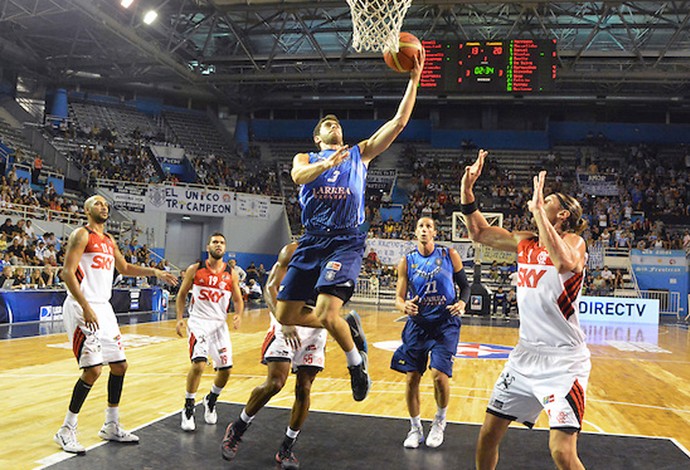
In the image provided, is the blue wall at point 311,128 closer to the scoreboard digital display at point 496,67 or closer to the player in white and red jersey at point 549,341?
the scoreboard digital display at point 496,67

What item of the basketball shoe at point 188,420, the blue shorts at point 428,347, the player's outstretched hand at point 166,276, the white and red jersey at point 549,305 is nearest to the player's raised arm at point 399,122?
the white and red jersey at point 549,305

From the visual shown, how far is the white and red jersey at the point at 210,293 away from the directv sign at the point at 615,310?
55.7 feet

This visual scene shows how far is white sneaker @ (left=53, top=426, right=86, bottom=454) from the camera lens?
494 centimetres

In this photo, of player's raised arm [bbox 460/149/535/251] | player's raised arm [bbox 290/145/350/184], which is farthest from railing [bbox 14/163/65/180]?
player's raised arm [bbox 460/149/535/251]

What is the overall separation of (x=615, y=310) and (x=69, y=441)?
19.6m

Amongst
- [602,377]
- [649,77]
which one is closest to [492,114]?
[649,77]

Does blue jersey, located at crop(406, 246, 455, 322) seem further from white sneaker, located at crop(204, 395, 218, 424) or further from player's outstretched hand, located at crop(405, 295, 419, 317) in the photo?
white sneaker, located at crop(204, 395, 218, 424)

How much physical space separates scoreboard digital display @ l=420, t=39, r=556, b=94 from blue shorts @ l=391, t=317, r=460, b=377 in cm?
1332

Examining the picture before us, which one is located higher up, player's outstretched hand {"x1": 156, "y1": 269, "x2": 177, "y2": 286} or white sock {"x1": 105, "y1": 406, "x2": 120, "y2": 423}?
player's outstretched hand {"x1": 156, "y1": 269, "x2": 177, "y2": 286}

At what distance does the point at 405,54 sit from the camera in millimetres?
4309

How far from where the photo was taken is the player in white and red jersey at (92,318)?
5.16 metres

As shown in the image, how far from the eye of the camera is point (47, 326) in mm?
13773

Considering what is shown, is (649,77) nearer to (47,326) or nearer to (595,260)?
(595,260)

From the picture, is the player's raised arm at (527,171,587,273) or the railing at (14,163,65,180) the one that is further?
the railing at (14,163,65,180)
